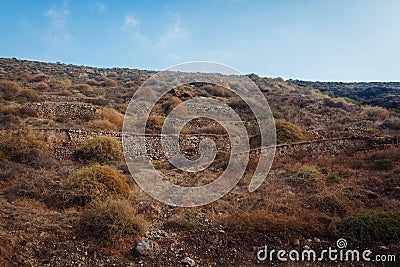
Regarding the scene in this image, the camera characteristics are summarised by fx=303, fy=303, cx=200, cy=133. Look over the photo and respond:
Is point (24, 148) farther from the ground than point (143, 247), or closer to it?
farther from the ground

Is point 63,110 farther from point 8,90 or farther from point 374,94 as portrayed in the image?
point 374,94

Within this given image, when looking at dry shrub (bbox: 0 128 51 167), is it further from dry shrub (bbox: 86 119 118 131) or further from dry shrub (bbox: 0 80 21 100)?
dry shrub (bbox: 0 80 21 100)

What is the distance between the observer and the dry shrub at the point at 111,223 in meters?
5.98

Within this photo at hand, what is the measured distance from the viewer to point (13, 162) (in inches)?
374

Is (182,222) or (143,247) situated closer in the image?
(143,247)

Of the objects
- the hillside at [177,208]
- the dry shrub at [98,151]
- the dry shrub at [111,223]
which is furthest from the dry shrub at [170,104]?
the dry shrub at [111,223]

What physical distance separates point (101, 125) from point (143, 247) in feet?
34.8

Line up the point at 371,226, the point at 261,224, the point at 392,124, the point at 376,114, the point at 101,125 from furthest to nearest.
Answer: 1. the point at 376,114
2. the point at 392,124
3. the point at 101,125
4. the point at 261,224
5. the point at 371,226

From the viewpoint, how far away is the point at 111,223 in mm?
6102

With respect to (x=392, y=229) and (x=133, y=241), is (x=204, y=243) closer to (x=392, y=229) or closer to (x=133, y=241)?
(x=133, y=241)

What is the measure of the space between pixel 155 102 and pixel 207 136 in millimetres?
9102

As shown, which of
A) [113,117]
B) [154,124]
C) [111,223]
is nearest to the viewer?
[111,223]

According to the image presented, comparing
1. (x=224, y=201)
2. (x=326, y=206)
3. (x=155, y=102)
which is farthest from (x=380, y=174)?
(x=155, y=102)

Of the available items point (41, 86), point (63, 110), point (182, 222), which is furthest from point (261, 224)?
point (41, 86)
